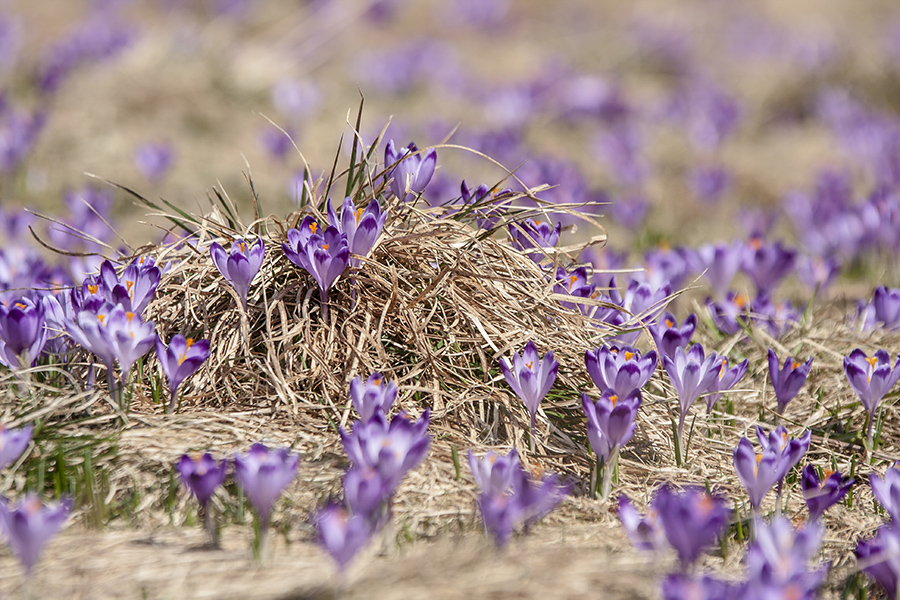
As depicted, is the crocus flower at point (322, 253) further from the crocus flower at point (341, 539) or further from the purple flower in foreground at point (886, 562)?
the purple flower in foreground at point (886, 562)

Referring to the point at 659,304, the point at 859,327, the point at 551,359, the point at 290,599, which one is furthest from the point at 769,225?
the point at 290,599

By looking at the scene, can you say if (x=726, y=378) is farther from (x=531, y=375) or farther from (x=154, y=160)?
(x=154, y=160)

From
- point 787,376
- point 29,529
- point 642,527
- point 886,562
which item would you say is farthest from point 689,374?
point 29,529

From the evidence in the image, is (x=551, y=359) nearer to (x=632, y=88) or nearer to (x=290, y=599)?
(x=290, y=599)

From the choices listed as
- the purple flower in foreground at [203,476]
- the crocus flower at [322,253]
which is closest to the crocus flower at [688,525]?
the purple flower in foreground at [203,476]

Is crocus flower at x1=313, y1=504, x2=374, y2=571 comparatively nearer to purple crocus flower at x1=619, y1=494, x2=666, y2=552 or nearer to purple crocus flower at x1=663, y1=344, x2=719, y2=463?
purple crocus flower at x1=619, y1=494, x2=666, y2=552

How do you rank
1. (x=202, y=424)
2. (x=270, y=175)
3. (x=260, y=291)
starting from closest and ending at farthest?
(x=202, y=424)
(x=260, y=291)
(x=270, y=175)
